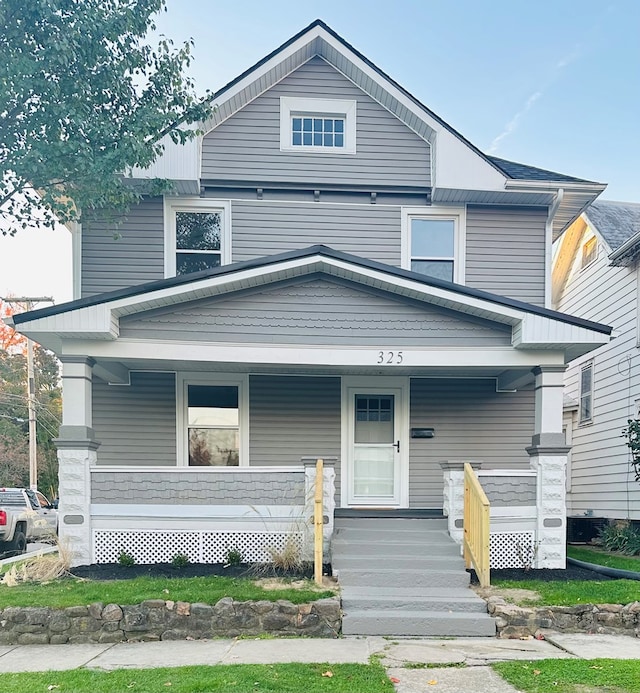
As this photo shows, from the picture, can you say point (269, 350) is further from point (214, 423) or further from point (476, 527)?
point (476, 527)

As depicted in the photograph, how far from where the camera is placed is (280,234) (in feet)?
34.3

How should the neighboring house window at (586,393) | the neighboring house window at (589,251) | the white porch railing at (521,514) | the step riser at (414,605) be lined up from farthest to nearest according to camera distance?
the neighboring house window at (589,251) < the neighboring house window at (586,393) < the white porch railing at (521,514) < the step riser at (414,605)

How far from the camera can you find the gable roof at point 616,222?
12.6 metres

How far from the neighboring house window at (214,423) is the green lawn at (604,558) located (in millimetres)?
5660

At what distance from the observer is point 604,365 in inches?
534

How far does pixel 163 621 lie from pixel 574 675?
3.72 m

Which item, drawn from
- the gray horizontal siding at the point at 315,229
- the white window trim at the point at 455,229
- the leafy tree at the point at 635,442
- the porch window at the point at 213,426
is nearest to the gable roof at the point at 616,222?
the leafy tree at the point at 635,442

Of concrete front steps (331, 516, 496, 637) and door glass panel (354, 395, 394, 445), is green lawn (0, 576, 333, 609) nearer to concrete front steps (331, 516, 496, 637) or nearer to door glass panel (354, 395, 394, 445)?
concrete front steps (331, 516, 496, 637)

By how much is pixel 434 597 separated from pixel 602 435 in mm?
8309

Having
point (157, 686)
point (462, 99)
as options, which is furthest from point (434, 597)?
point (462, 99)

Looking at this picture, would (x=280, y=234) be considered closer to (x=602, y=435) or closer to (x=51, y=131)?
(x=51, y=131)

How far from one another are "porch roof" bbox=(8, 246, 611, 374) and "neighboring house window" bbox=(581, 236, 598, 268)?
7.35 m

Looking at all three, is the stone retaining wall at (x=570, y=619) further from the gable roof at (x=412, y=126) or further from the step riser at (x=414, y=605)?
the gable roof at (x=412, y=126)

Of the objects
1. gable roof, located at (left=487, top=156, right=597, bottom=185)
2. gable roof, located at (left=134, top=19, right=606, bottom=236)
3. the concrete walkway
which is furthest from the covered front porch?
gable roof, located at (left=487, top=156, right=597, bottom=185)
